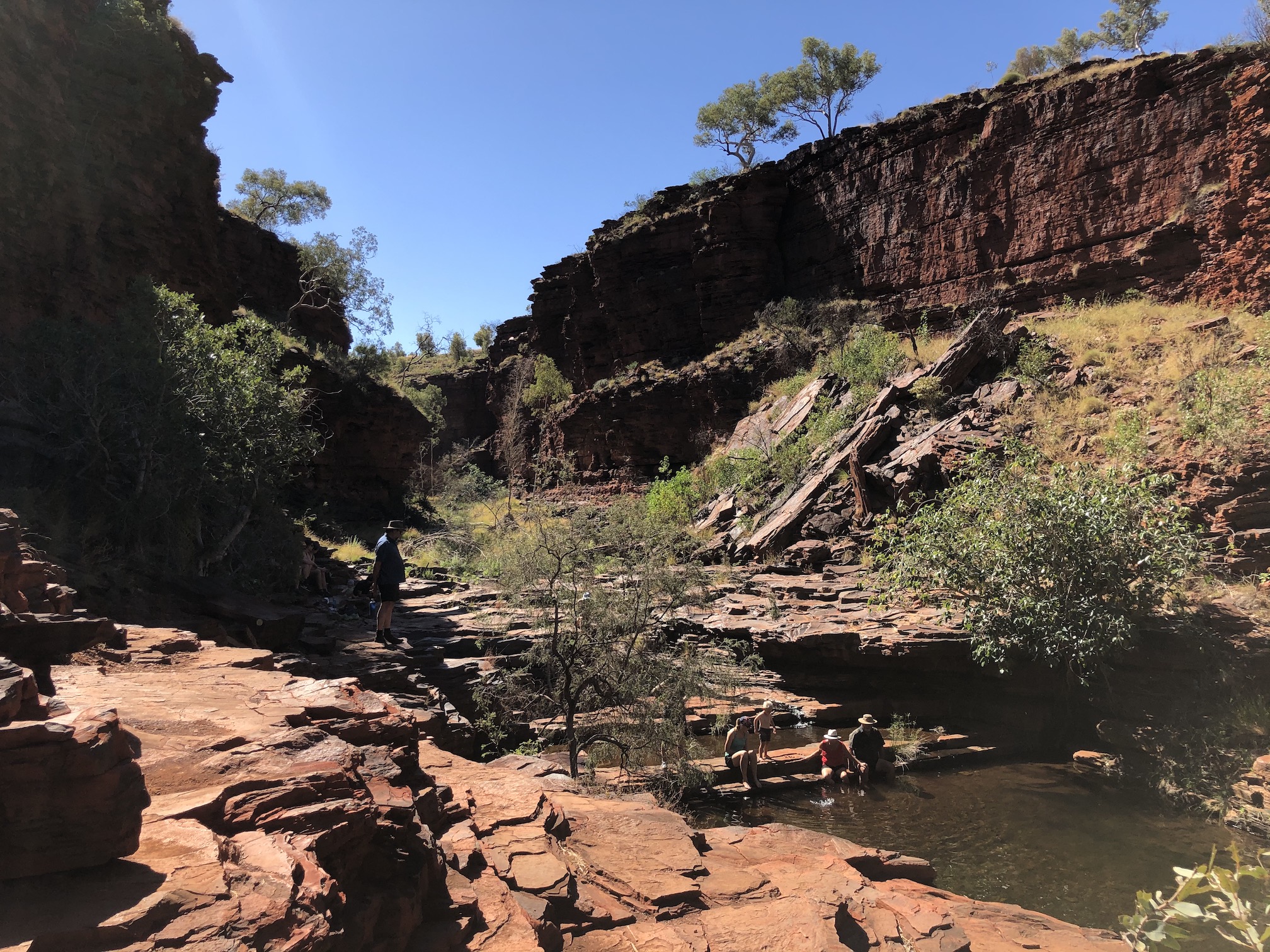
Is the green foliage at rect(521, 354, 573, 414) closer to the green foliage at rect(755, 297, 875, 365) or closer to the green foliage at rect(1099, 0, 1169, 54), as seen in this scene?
the green foliage at rect(755, 297, 875, 365)

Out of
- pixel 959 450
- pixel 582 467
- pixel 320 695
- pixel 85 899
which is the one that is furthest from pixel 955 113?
pixel 85 899

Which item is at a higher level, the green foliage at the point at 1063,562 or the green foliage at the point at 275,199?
the green foliage at the point at 275,199

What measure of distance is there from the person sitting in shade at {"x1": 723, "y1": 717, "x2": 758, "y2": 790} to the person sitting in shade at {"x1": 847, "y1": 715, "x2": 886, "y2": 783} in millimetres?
1485

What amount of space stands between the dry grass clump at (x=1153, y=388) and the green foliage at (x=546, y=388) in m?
29.5

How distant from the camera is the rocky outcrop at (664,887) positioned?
160 inches

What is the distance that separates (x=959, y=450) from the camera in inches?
607

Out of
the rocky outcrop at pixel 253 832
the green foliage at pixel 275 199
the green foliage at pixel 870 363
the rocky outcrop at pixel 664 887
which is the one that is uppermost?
the green foliage at pixel 275 199

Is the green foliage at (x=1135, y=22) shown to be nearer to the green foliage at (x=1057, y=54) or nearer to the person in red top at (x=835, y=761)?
the green foliage at (x=1057, y=54)

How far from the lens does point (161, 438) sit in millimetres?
12008

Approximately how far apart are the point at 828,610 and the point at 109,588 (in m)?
11.6

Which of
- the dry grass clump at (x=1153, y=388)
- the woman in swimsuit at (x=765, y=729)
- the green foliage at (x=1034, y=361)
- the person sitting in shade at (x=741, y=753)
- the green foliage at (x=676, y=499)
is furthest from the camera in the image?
the green foliage at (x=676, y=499)

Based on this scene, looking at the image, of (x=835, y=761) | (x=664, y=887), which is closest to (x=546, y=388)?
(x=835, y=761)

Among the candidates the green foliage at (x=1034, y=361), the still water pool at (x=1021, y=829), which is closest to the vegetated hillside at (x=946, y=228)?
the green foliage at (x=1034, y=361)

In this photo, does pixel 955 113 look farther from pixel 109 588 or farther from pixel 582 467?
pixel 109 588
